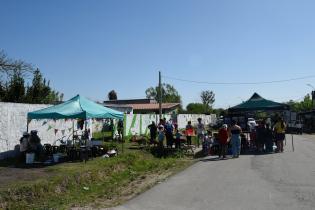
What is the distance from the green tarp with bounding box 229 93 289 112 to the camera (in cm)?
2519

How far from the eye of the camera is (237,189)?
11055 mm

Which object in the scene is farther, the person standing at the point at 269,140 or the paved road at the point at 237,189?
the person standing at the point at 269,140

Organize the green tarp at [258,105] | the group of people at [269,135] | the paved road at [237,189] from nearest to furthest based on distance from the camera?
the paved road at [237,189], the group of people at [269,135], the green tarp at [258,105]

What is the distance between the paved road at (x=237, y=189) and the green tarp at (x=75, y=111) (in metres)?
4.33

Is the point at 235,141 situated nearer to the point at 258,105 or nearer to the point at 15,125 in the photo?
the point at 258,105

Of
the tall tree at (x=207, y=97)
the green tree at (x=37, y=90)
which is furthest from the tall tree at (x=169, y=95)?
the green tree at (x=37, y=90)

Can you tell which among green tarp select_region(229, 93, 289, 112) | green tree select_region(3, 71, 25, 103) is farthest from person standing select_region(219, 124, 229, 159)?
green tree select_region(3, 71, 25, 103)

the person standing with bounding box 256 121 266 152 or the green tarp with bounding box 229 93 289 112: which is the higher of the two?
the green tarp with bounding box 229 93 289 112

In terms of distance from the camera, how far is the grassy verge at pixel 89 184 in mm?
10305

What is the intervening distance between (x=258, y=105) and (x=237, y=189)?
15316 mm

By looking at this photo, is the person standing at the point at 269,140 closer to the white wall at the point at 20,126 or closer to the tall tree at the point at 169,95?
the white wall at the point at 20,126

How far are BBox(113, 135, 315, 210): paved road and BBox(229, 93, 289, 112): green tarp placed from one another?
8.87 meters

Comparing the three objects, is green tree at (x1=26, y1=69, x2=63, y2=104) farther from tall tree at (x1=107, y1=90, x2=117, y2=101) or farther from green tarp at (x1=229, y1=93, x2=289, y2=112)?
tall tree at (x1=107, y1=90, x2=117, y2=101)

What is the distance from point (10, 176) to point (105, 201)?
374 centimetres
